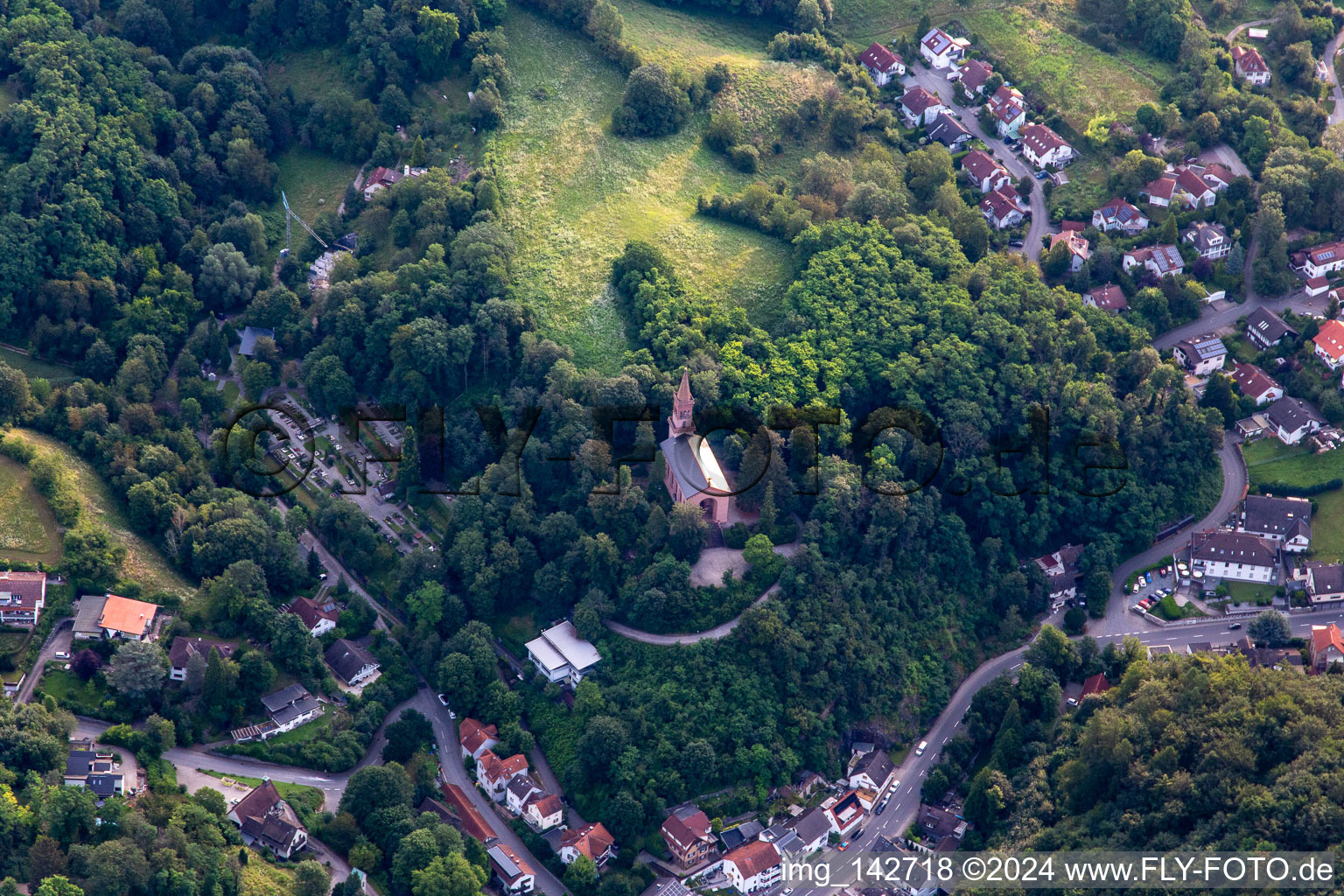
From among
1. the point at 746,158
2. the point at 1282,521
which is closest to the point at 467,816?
the point at 1282,521

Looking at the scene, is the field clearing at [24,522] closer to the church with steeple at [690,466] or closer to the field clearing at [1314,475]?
the church with steeple at [690,466]

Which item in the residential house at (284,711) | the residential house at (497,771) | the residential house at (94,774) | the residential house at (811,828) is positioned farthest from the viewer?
the residential house at (284,711)

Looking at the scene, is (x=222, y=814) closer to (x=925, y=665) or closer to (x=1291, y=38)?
(x=925, y=665)

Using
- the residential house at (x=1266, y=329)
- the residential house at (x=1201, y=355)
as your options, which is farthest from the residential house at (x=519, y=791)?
the residential house at (x=1266, y=329)

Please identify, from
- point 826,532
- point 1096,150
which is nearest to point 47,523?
point 826,532

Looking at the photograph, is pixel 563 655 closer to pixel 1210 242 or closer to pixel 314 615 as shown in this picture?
pixel 314 615
